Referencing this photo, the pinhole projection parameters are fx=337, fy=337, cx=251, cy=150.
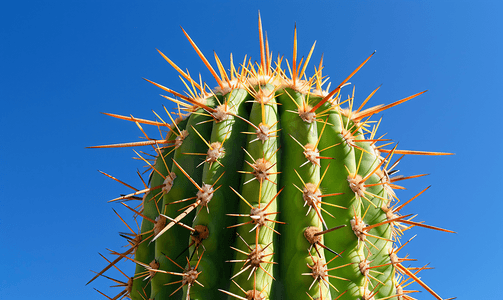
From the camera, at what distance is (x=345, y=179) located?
5.70 ft

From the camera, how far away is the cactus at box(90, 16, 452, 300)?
1.52 m

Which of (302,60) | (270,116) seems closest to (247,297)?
(270,116)

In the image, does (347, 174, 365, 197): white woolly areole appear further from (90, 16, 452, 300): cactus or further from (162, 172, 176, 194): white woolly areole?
(162, 172, 176, 194): white woolly areole

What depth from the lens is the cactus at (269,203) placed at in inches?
59.7

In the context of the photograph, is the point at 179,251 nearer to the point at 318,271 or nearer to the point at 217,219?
the point at 217,219

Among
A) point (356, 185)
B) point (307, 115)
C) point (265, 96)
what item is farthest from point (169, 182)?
point (356, 185)

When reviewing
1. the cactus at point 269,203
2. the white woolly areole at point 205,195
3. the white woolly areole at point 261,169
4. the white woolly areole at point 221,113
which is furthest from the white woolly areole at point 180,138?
the white woolly areole at point 261,169

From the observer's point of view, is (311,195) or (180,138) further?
(180,138)

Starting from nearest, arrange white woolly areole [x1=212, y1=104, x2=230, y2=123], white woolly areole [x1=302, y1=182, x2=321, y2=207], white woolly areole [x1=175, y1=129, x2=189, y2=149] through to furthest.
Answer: white woolly areole [x1=302, y1=182, x2=321, y2=207]
white woolly areole [x1=212, y1=104, x2=230, y2=123]
white woolly areole [x1=175, y1=129, x2=189, y2=149]

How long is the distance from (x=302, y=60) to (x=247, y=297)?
1.32 m

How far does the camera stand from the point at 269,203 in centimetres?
151

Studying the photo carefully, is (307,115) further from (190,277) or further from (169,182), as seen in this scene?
(190,277)

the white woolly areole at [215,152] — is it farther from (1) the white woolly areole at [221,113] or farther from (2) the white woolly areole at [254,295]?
(2) the white woolly areole at [254,295]

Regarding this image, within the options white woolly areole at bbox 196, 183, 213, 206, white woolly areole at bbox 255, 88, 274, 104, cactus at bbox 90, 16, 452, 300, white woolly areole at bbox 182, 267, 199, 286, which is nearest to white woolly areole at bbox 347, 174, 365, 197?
cactus at bbox 90, 16, 452, 300
